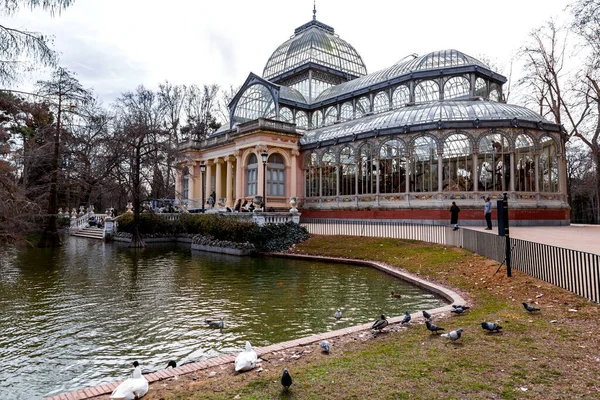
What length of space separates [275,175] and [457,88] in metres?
15.6

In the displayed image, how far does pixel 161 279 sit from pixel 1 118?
6.93 m

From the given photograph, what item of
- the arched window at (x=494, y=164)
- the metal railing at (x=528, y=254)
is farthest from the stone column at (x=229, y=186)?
the arched window at (x=494, y=164)

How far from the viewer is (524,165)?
78.4 feet

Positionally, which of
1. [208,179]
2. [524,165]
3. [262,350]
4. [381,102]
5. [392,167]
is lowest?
[262,350]

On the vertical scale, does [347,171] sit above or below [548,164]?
above

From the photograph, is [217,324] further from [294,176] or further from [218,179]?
[218,179]

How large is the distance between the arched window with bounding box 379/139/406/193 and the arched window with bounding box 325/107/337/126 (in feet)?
32.3

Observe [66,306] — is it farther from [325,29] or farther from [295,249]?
[325,29]

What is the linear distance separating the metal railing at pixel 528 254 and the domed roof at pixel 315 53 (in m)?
25.0

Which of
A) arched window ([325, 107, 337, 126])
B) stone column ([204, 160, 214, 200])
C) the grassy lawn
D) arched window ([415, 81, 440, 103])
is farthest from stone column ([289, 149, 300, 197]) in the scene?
the grassy lawn

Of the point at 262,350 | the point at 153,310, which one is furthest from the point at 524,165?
the point at 262,350

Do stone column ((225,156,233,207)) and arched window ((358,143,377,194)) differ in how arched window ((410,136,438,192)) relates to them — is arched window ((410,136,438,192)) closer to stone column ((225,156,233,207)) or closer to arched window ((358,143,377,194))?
arched window ((358,143,377,194))

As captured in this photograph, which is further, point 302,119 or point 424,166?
point 302,119

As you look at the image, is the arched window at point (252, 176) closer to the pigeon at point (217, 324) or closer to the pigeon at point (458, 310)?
the pigeon at point (217, 324)
